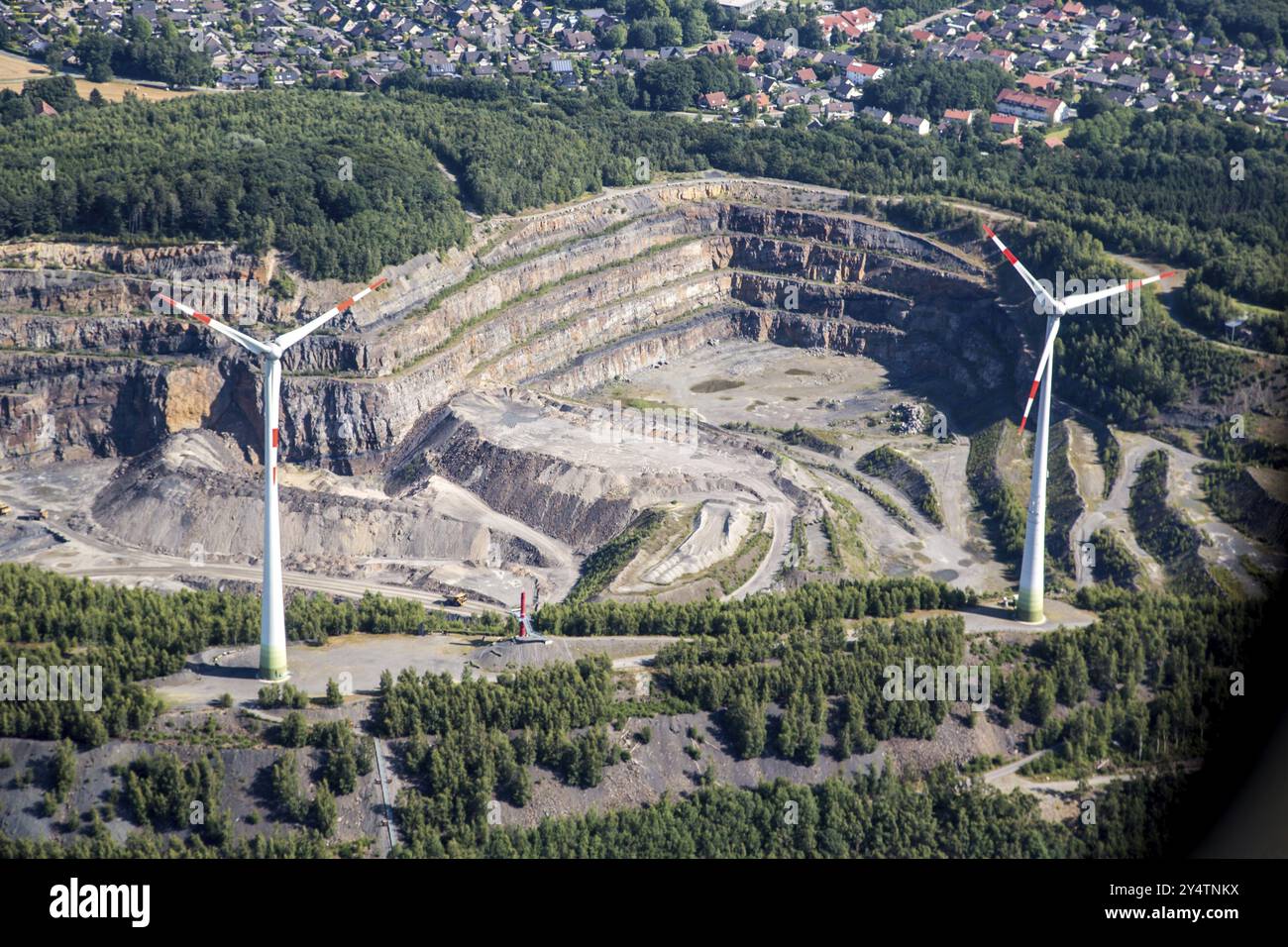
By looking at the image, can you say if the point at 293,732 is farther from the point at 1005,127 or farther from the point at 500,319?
the point at 1005,127

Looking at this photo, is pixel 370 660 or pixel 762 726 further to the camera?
pixel 370 660

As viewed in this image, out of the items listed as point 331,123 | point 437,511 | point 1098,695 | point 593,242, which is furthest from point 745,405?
point 1098,695

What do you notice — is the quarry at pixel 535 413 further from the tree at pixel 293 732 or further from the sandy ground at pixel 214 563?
the tree at pixel 293 732

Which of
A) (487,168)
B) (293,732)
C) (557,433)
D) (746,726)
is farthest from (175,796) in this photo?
(487,168)

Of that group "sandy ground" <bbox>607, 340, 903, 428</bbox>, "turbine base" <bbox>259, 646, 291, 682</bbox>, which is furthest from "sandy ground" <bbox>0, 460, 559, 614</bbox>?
"sandy ground" <bbox>607, 340, 903, 428</bbox>

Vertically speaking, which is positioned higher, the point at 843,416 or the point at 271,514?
the point at 843,416

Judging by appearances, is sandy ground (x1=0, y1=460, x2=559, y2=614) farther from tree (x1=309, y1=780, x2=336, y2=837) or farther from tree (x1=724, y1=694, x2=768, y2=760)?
tree (x1=309, y1=780, x2=336, y2=837)

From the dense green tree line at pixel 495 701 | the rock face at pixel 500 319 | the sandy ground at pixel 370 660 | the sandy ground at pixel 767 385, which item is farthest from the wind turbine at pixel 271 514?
the sandy ground at pixel 767 385
